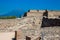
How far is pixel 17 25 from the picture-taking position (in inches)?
943

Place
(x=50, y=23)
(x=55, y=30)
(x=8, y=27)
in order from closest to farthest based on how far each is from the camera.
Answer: (x=55, y=30) → (x=50, y=23) → (x=8, y=27)

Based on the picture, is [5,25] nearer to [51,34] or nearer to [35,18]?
[35,18]

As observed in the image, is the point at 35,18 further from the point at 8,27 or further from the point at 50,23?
the point at 50,23

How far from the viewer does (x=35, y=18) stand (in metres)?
25.1

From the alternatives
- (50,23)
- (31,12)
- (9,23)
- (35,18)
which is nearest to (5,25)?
(9,23)

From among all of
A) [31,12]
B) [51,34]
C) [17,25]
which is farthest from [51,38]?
[31,12]

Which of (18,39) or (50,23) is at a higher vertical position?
(50,23)

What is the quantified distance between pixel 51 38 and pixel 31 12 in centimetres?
2187

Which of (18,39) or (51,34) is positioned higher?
(51,34)

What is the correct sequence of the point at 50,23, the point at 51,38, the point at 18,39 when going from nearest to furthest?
the point at 51,38 < the point at 50,23 < the point at 18,39

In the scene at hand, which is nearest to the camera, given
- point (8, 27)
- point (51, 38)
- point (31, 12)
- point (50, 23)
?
point (51, 38)

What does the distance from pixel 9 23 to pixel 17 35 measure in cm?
1096

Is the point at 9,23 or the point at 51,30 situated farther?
the point at 9,23

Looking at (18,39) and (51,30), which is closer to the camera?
(51,30)
